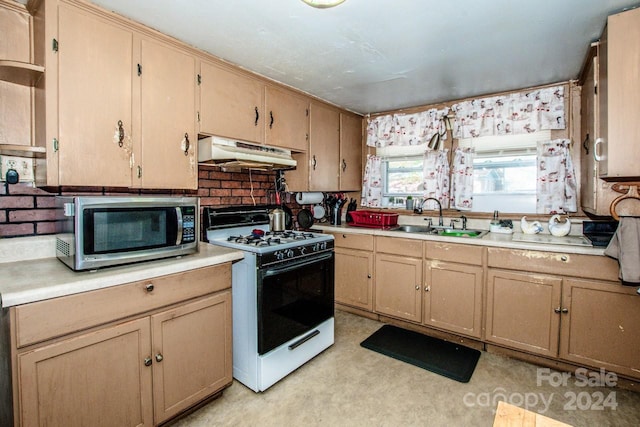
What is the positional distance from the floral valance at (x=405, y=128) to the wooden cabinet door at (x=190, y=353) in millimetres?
2612

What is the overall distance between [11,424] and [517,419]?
74.0 inches

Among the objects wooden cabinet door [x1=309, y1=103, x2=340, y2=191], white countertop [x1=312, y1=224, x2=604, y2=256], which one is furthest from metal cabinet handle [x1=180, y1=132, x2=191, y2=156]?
white countertop [x1=312, y1=224, x2=604, y2=256]

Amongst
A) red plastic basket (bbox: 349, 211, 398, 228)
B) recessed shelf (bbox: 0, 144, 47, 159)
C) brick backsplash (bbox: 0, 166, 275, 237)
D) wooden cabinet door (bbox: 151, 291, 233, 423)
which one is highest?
recessed shelf (bbox: 0, 144, 47, 159)

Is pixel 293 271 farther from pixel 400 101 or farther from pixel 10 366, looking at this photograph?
pixel 400 101

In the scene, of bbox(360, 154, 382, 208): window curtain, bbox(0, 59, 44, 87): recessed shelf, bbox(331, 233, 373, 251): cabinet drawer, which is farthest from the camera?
bbox(360, 154, 382, 208): window curtain

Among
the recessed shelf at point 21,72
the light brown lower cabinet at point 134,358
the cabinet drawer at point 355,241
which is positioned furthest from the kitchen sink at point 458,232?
the recessed shelf at point 21,72

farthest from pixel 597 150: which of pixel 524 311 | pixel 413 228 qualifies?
pixel 413 228

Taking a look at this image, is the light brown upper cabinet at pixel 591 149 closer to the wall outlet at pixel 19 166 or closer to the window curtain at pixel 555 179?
the window curtain at pixel 555 179

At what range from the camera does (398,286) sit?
3.05 m

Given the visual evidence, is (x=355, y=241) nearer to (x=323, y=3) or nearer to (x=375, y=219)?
(x=375, y=219)

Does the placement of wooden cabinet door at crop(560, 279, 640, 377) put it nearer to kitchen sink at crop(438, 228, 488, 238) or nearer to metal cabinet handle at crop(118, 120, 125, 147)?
kitchen sink at crop(438, 228, 488, 238)

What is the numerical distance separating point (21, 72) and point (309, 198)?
2.46m

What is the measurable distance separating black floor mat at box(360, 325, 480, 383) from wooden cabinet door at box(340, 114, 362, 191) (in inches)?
65.8

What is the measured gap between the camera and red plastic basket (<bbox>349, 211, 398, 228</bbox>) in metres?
3.42
